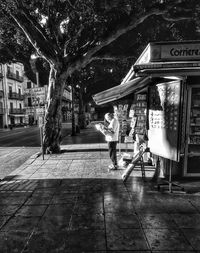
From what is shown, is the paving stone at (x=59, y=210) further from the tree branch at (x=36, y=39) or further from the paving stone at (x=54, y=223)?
the tree branch at (x=36, y=39)

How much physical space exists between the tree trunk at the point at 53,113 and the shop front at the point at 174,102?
5.35 metres

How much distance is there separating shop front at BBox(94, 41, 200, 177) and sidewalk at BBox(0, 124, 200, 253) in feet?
3.46

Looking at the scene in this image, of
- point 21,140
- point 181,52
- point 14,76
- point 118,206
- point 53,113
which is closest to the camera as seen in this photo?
point 118,206

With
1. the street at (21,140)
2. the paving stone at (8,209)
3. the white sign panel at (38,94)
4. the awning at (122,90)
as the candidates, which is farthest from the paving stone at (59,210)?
the street at (21,140)

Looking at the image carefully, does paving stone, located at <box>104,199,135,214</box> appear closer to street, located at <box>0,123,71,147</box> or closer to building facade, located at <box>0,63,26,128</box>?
street, located at <box>0,123,71,147</box>

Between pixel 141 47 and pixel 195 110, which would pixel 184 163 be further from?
pixel 141 47

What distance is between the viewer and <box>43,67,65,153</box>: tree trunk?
10914 millimetres

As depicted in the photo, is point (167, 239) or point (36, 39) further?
point (36, 39)

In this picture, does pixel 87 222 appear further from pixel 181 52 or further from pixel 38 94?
pixel 38 94

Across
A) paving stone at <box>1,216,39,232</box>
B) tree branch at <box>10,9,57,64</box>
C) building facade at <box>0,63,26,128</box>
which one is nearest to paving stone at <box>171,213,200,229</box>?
paving stone at <box>1,216,39,232</box>

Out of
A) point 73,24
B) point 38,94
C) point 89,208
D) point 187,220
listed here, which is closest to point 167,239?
point 187,220

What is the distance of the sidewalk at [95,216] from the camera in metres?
3.16

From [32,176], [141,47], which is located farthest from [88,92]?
[32,176]

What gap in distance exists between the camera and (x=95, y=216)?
4027 mm
